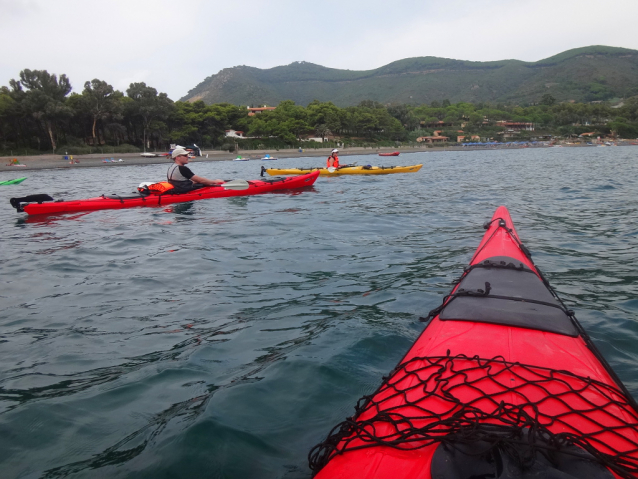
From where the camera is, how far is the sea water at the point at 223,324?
8.09 ft

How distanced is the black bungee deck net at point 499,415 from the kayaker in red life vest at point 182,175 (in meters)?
9.25

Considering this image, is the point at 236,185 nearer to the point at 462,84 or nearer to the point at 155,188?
the point at 155,188

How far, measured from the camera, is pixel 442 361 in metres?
2.23

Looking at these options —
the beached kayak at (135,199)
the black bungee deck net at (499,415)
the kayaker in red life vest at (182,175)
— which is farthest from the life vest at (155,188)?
the black bungee deck net at (499,415)

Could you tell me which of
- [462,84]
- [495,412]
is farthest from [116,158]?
[462,84]

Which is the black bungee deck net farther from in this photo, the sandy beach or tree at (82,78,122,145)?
tree at (82,78,122,145)

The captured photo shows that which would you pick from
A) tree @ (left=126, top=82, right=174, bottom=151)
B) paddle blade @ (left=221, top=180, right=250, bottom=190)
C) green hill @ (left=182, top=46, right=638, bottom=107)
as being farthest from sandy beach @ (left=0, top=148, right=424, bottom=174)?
green hill @ (left=182, top=46, right=638, bottom=107)

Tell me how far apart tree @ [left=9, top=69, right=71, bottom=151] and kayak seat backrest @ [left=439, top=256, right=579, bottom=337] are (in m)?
50.8

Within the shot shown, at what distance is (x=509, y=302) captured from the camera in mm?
2910

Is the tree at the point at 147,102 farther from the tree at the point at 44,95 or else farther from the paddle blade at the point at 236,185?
the paddle blade at the point at 236,185

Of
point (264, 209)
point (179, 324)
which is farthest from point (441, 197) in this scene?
point (179, 324)

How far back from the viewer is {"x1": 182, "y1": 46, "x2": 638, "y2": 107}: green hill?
16275 centimetres

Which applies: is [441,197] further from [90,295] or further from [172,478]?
[172,478]

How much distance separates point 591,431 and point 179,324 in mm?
3340
